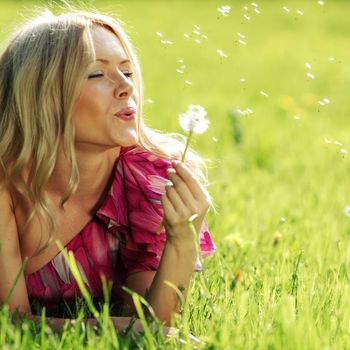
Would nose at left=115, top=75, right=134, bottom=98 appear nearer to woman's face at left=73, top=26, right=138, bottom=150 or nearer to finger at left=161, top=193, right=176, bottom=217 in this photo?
woman's face at left=73, top=26, right=138, bottom=150

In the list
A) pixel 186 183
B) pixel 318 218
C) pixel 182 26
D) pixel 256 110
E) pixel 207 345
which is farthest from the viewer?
pixel 182 26

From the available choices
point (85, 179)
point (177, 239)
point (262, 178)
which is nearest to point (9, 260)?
point (85, 179)

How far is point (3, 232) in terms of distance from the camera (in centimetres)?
258

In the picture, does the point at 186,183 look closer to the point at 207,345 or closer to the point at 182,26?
the point at 207,345

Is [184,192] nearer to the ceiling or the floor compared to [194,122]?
nearer to the floor

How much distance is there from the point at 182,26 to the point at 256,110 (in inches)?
209

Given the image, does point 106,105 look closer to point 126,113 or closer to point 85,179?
point 126,113

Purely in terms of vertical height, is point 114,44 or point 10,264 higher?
point 114,44

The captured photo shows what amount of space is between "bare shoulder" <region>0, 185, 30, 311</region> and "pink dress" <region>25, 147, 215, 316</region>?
20 centimetres

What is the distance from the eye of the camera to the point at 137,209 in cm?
280

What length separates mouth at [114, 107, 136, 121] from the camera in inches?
102

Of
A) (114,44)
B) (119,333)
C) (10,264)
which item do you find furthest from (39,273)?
(114,44)

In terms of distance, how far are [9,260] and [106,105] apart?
49 cm

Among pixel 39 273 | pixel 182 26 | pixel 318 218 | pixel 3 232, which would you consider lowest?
pixel 182 26
